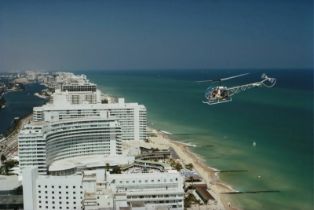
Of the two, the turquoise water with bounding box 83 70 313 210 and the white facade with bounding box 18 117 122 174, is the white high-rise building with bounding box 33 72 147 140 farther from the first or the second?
the turquoise water with bounding box 83 70 313 210

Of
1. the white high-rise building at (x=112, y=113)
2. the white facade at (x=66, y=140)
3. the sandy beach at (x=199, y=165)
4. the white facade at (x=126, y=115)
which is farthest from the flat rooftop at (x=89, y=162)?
the white facade at (x=126, y=115)

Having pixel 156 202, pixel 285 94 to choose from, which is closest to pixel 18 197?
pixel 156 202

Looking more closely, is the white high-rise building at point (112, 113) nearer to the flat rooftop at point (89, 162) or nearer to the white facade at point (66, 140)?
the white facade at point (66, 140)

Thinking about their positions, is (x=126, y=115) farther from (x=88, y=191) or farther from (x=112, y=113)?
(x=88, y=191)

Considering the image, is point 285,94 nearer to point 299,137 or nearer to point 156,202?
point 299,137

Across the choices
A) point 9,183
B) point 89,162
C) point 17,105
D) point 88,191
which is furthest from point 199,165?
point 17,105

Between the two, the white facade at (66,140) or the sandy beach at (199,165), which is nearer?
the sandy beach at (199,165)

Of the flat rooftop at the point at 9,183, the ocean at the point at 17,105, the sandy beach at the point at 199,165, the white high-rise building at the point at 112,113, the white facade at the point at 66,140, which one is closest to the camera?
the flat rooftop at the point at 9,183
